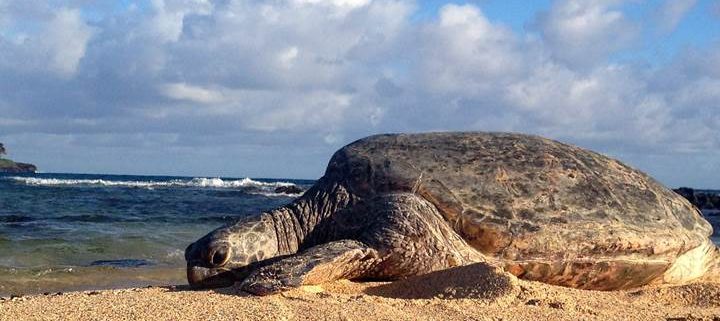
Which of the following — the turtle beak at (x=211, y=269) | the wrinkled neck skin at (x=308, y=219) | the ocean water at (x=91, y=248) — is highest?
the wrinkled neck skin at (x=308, y=219)

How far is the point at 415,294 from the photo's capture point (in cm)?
543

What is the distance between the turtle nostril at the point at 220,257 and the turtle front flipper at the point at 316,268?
49 cm

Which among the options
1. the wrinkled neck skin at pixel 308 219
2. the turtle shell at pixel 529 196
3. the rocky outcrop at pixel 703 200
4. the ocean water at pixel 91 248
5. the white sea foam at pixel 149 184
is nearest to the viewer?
the turtle shell at pixel 529 196

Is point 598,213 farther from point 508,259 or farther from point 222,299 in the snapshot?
point 222,299

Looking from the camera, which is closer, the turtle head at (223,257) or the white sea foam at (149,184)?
the turtle head at (223,257)

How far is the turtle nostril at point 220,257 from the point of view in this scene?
589 centimetres

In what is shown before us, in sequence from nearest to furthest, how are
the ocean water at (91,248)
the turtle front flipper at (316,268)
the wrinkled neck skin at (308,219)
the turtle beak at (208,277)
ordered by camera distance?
the turtle front flipper at (316,268)
the turtle beak at (208,277)
the wrinkled neck skin at (308,219)
the ocean water at (91,248)

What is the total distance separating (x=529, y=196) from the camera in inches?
252

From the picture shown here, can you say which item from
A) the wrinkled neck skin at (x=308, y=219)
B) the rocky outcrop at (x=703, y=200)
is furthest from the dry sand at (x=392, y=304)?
the rocky outcrop at (x=703, y=200)

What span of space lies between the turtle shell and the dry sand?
475 millimetres

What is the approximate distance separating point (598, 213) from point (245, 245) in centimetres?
300

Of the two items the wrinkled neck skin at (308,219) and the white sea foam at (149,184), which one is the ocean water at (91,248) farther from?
the white sea foam at (149,184)

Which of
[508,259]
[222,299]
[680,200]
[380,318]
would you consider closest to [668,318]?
[508,259]

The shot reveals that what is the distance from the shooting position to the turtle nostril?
19.3ft
